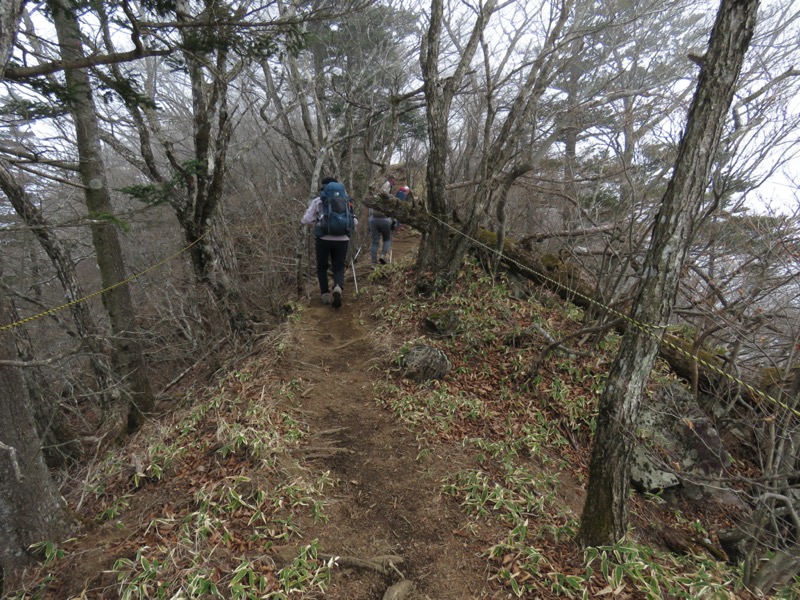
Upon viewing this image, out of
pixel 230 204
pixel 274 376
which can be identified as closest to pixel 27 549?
pixel 274 376

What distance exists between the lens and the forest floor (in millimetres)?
2744

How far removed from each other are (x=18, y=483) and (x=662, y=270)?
14.3ft

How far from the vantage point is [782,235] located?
4605 millimetres

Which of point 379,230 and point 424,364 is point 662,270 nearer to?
point 424,364

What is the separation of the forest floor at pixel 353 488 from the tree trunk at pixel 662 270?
399 mm

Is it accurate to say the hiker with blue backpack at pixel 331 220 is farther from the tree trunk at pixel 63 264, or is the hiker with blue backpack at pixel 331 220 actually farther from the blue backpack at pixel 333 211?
the tree trunk at pixel 63 264

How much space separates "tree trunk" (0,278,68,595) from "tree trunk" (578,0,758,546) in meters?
3.80

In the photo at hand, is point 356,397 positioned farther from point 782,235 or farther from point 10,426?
point 782,235

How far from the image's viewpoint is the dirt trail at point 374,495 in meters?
2.85

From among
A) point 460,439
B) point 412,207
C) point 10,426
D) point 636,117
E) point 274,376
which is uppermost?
point 636,117

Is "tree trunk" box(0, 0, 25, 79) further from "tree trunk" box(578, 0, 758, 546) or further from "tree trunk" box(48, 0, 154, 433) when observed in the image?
"tree trunk" box(578, 0, 758, 546)

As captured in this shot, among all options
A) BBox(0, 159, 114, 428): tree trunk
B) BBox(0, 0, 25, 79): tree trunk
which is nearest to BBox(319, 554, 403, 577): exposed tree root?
BBox(0, 159, 114, 428): tree trunk

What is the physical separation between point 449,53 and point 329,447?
11.7 metres

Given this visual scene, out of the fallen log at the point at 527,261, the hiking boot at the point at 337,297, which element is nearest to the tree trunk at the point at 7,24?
the hiking boot at the point at 337,297
